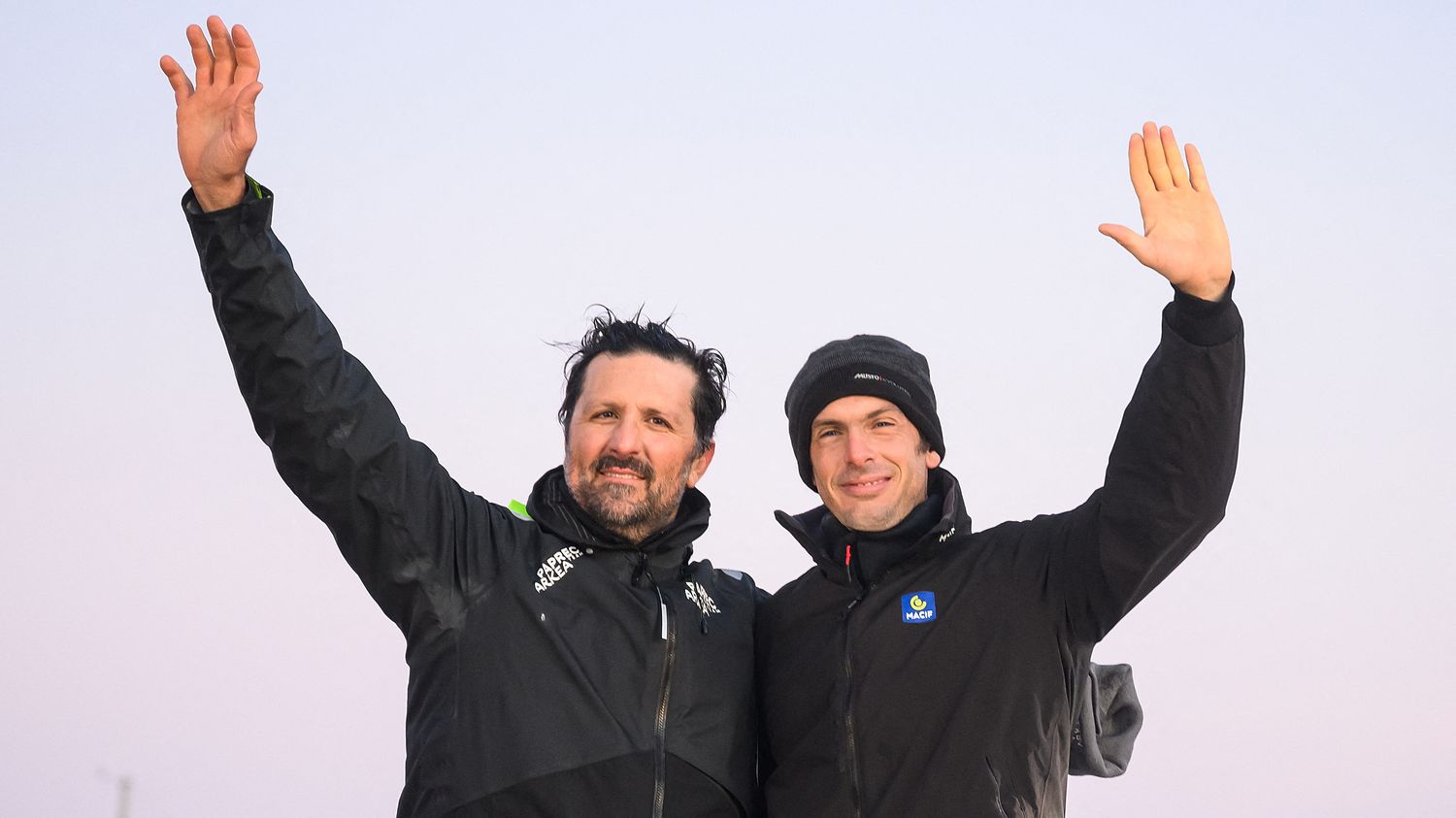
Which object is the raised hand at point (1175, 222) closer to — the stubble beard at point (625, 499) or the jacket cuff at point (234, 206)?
the stubble beard at point (625, 499)

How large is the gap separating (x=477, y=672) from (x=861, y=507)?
147 cm

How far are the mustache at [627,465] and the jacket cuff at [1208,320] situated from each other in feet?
6.63

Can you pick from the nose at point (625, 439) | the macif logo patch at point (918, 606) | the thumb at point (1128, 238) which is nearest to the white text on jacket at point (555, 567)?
the nose at point (625, 439)

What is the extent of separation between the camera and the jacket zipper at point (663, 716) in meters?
4.95

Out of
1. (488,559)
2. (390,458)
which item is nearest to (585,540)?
(488,559)

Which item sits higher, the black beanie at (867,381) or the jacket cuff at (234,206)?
the jacket cuff at (234,206)

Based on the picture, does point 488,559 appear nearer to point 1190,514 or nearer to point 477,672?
point 477,672

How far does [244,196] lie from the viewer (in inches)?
179

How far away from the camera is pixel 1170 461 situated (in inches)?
178

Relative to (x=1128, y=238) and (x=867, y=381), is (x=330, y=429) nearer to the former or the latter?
(x=867, y=381)

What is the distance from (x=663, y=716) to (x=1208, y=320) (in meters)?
2.20

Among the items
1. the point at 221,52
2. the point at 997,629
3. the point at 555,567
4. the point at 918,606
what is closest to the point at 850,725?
the point at 918,606

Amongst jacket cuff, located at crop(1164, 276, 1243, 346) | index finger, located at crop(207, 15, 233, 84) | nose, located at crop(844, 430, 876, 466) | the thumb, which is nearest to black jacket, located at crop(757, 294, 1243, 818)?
jacket cuff, located at crop(1164, 276, 1243, 346)

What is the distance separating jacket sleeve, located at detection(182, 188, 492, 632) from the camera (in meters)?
4.54
